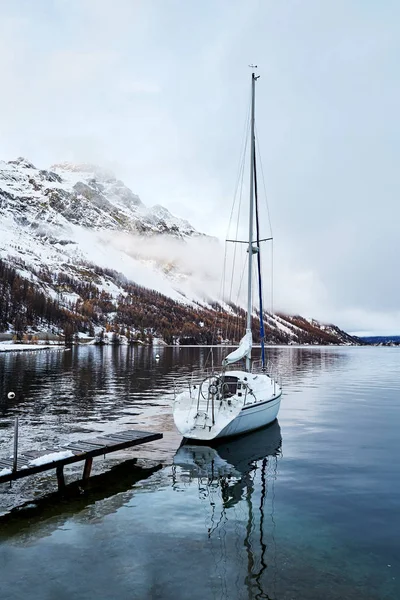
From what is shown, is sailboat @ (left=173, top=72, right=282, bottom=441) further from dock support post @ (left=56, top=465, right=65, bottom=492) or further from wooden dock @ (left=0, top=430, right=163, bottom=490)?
dock support post @ (left=56, top=465, right=65, bottom=492)

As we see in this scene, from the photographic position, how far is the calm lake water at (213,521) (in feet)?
33.7

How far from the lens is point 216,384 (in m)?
26.1

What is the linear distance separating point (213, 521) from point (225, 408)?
32.4 feet

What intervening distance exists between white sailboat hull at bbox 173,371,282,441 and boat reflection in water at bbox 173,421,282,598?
1010mm

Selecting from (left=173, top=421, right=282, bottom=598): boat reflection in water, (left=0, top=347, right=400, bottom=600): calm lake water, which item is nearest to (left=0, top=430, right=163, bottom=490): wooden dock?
(left=0, top=347, right=400, bottom=600): calm lake water

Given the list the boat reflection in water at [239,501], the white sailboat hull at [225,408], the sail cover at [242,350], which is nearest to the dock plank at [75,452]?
the white sailboat hull at [225,408]

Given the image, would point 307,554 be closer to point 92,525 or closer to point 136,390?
point 92,525

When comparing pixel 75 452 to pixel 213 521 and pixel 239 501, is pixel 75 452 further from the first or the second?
pixel 239 501

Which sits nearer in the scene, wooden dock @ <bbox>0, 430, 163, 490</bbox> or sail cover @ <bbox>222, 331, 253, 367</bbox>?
wooden dock @ <bbox>0, 430, 163, 490</bbox>

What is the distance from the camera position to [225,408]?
78.0 feet

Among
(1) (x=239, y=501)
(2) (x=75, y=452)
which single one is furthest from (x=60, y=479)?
(1) (x=239, y=501)

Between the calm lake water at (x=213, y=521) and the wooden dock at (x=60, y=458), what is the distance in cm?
87

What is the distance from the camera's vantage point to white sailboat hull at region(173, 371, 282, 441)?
22.8 m

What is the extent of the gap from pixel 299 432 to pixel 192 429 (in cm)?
Answer: 968
